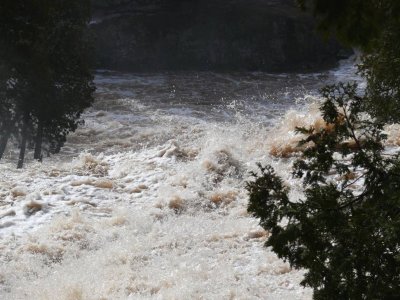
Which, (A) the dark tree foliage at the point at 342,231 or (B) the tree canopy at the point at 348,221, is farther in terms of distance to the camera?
(A) the dark tree foliage at the point at 342,231

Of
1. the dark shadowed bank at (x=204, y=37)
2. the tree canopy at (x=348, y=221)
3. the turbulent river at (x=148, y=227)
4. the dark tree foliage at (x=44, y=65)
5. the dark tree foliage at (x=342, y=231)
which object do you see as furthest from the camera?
the dark shadowed bank at (x=204, y=37)

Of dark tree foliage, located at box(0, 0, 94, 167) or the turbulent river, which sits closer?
the turbulent river

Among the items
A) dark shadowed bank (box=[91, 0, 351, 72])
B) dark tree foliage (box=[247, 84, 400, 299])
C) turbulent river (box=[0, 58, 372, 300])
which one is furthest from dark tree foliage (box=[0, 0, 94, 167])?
dark shadowed bank (box=[91, 0, 351, 72])

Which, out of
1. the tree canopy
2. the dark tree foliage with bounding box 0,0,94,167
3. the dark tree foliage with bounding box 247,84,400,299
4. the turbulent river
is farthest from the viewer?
the dark tree foliage with bounding box 0,0,94,167

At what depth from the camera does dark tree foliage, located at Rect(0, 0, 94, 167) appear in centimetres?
1119

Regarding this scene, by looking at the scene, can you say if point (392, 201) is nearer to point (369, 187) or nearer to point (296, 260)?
point (369, 187)

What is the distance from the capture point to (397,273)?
3344 mm

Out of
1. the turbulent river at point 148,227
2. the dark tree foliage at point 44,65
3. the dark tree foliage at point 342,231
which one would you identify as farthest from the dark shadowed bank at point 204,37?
the dark tree foliage at point 342,231

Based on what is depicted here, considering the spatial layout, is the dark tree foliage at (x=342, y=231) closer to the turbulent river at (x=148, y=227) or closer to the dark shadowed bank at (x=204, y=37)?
the turbulent river at (x=148, y=227)

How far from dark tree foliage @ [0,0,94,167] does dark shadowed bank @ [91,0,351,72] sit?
21372mm

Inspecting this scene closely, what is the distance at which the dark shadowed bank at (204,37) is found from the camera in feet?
120

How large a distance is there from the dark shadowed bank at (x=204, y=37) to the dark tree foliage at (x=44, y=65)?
70.1 feet

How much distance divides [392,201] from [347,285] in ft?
2.22

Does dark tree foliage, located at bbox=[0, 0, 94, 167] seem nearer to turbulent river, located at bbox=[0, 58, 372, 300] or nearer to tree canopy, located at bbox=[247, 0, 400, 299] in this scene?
turbulent river, located at bbox=[0, 58, 372, 300]
